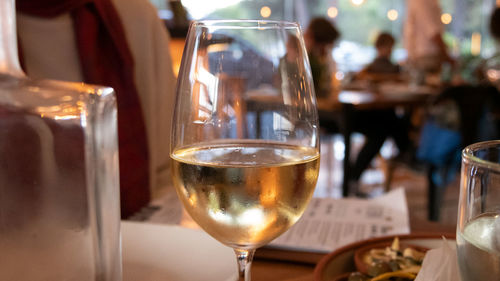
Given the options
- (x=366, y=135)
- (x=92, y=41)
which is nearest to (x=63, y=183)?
(x=92, y=41)

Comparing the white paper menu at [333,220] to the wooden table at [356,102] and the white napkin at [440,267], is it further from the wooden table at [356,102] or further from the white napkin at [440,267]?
the wooden table at [356,102]

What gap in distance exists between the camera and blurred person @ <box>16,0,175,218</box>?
2.79 feet

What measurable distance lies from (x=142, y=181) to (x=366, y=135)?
235cm

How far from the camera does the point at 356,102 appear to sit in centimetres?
217

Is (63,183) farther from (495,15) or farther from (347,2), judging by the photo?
(347,2)

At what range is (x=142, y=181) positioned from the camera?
3.05 feet

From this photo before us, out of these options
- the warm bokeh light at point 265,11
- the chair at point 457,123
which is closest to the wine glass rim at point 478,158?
the chair at point 457,123

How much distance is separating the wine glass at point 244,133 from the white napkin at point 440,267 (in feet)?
0.32

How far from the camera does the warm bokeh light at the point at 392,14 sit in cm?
761

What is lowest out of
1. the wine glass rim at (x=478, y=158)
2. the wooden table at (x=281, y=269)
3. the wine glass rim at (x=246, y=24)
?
the wooden table at (x=281, y=269)

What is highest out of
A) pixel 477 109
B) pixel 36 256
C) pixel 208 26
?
pixel 208 26

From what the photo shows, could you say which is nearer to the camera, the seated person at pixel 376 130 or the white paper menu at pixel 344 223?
the white paper menu at pixel 344 223

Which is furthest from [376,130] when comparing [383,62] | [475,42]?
[475,42]

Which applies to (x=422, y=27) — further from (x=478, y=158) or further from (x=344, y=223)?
(x=478, y=158)
